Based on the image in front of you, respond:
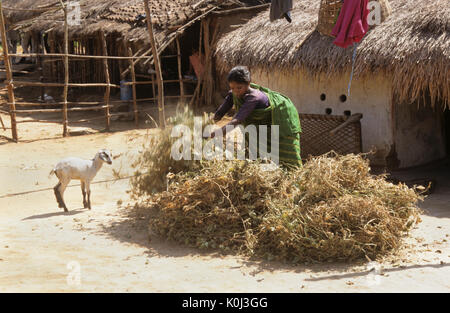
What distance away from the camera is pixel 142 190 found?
5883mm

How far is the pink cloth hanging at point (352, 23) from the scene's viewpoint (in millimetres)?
8031

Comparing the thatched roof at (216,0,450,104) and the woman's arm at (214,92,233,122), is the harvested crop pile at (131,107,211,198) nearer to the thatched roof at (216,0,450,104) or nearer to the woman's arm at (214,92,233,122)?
the woman's arm at (214,92,233,122)

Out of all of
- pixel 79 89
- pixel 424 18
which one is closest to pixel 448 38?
pixel 424 18

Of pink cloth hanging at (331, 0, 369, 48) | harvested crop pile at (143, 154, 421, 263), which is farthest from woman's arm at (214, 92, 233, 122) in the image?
pink cloth hanging at (331, 0, 369, 48)

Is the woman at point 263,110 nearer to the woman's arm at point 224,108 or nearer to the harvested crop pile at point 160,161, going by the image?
the woman's arm at point 224,108

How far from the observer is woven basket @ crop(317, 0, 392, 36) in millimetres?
8242

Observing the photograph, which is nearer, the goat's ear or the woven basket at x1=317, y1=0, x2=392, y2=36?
the goat's ear

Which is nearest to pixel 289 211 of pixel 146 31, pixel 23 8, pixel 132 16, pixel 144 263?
pixel 144 263

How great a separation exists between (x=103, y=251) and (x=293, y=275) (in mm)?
1678

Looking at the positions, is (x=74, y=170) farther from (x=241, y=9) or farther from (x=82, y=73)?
(x=82, y=73)

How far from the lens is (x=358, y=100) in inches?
342

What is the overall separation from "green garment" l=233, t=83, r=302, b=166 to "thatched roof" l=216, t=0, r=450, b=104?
2790mm

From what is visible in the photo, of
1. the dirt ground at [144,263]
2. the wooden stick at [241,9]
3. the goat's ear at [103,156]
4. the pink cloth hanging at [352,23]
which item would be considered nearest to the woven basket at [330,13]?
the pink cloth hanging at [352,23]

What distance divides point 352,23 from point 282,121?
3.35m
